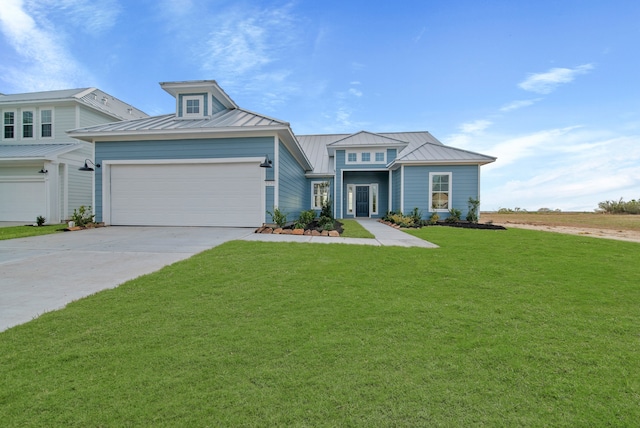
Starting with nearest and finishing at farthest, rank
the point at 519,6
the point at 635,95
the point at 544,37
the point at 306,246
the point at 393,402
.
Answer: the point at 393,402 → the point at 306,246 → the point at 519,6 → the point at 544,37 → the point at 635,95

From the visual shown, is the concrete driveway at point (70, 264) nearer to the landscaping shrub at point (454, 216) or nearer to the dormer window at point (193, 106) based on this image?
the dormer window at point (193, 106)

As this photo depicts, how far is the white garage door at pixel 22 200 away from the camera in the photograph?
39.9 ft

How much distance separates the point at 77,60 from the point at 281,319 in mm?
15417

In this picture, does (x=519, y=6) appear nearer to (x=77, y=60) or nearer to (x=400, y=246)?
(x=400, y=246)

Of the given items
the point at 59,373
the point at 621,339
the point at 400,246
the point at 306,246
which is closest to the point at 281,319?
the point at 59,373

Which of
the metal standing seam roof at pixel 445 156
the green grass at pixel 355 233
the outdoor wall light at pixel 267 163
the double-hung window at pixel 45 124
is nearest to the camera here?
the green grass at pixel 355 233

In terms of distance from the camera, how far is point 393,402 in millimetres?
1508


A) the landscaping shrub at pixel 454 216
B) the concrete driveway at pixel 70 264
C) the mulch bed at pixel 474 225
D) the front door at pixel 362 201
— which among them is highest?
the front door at pixel 362 201

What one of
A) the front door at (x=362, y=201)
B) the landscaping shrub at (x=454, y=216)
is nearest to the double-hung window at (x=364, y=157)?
the front door at (x=362, y=201)

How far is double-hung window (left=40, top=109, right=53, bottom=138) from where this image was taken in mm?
13750

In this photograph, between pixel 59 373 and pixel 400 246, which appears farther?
pixel 400 246

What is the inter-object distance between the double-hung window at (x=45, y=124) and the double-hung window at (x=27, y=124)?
59 centimetres

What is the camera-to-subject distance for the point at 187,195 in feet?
31.9

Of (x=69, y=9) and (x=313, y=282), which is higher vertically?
(x=69, y=9)
